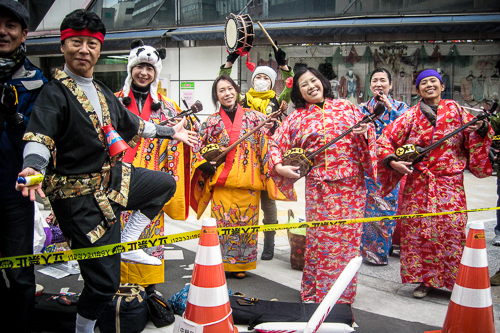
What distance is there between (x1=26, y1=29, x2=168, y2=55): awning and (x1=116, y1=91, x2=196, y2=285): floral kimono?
7.08m

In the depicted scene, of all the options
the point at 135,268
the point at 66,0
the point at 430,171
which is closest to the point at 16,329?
the point at 135,268

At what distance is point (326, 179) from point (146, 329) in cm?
167

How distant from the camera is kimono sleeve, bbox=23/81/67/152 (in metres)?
2.06

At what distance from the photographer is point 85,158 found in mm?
2291

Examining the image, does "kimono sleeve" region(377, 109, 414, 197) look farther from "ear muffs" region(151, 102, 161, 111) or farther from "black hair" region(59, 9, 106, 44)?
"black hair" region(59, 9, 106, 44)

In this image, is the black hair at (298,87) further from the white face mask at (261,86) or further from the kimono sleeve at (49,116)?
the kimono sleeve at (49,116)

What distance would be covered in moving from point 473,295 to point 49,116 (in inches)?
96.3

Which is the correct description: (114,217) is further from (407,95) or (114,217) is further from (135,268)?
(407,95)

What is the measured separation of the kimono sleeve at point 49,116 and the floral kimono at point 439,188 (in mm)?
2563

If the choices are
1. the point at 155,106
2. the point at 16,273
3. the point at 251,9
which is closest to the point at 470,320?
the point at 16,273

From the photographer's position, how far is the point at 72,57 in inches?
Result: 90.4

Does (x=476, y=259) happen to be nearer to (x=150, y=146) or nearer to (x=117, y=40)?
(x=150, y=146)

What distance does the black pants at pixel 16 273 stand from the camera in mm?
2404

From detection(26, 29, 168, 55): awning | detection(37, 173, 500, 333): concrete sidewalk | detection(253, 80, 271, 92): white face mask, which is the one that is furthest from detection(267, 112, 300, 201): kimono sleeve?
detection(26, 29, 168, 55): awning
